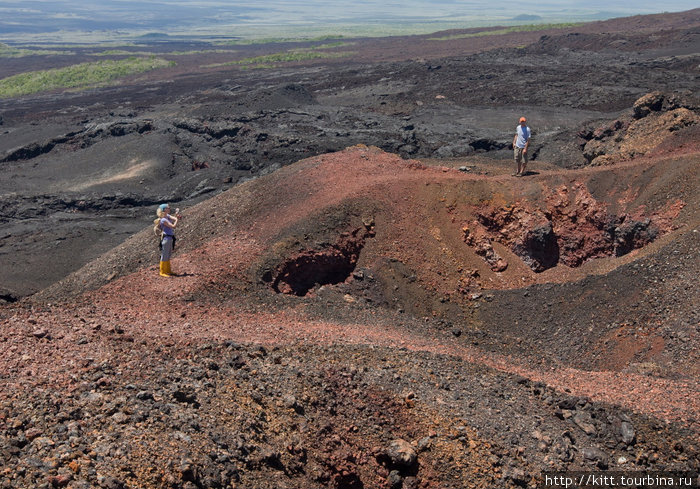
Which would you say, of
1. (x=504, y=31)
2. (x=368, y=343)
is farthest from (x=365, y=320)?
(x=504, y=31)

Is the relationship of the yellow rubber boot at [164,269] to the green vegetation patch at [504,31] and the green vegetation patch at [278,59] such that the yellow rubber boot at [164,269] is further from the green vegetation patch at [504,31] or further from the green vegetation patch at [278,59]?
the green vegetation patch at [504,31]

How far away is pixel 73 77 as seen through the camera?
59000mm

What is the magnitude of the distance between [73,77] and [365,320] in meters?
56.6

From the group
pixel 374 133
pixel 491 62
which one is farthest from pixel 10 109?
pixel 491 62

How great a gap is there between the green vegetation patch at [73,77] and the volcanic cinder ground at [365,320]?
3155cm

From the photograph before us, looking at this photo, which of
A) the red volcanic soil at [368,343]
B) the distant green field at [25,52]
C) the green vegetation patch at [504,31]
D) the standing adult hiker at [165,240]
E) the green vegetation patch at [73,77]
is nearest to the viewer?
the red volcanic soil at [368,343]

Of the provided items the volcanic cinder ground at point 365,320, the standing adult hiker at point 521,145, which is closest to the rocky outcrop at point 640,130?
the volcanic cinder ground at point 365,320

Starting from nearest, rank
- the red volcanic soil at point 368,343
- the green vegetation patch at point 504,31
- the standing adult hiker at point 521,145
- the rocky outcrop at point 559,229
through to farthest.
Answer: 1. the red volcanic soil at point 368,343
2. the rocky outcrop at point 559,229
3. the standing adult hiker at point 521,145
4. the green vegetation patch at point 504,31

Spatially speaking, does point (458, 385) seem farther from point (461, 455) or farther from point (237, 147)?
point (237, 147)

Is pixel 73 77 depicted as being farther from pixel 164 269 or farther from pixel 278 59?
pixel 164 269

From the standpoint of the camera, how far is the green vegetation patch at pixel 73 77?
55438 mm

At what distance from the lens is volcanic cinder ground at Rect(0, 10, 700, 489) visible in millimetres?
6672

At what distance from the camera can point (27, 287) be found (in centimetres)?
1833

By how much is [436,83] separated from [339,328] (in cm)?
3665
